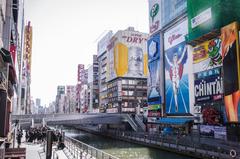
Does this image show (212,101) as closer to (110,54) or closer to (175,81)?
(175,81)

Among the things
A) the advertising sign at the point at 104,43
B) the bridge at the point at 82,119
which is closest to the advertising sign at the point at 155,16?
the bridge at the point at 82,119

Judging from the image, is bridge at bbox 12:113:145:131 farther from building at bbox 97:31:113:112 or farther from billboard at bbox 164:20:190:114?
building at bbox 97:31:113:112

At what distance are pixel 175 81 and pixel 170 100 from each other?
14.0ft

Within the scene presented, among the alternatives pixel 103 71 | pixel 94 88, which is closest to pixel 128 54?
pixel 103 71

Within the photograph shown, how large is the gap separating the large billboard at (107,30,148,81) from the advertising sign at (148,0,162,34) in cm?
2864

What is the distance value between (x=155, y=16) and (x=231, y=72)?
33.0 metres

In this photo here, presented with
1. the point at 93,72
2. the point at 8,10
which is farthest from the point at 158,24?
the point at 93,72

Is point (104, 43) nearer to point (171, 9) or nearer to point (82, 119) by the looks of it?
point (82, 119)

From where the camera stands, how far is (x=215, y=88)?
40.3 m

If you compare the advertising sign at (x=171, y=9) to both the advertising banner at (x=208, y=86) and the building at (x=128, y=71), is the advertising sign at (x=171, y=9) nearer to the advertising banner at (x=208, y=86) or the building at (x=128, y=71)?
the advertising banner at (x=208, y=86)

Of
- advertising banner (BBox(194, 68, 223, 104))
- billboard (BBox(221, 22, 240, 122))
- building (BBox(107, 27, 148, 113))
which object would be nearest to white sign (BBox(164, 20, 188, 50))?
advertising banner (BBox(194, 68, 223, 104))

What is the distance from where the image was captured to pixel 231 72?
36.0 m

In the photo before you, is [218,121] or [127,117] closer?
[218,121]

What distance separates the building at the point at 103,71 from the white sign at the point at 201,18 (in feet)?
216
